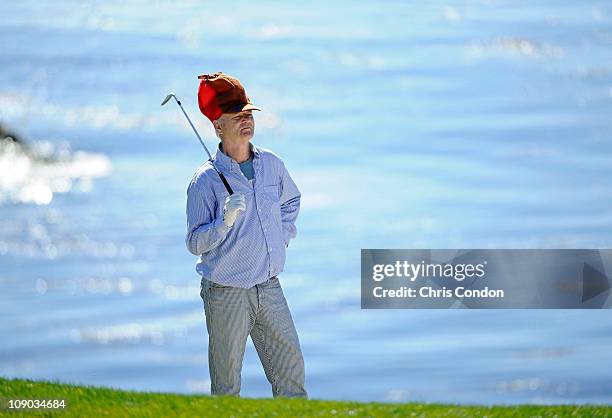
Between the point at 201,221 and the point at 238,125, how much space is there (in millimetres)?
596

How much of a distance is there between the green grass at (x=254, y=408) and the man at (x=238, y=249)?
411 millimetres

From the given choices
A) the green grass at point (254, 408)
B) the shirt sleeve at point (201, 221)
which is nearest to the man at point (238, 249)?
the shirt sleeve at point (201, 221)

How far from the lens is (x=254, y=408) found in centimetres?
945

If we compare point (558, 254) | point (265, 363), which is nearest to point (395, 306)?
point (558, 254)

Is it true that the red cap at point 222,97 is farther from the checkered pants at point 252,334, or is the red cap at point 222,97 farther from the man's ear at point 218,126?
the checkered pants at point 252,334

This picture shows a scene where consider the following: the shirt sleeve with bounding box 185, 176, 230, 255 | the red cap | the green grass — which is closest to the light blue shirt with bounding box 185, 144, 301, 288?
the shirt sleeve with bounding box 185, 176, 230, 255

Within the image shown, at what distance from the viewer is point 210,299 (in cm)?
995

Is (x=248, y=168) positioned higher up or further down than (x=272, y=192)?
Answer: higher up

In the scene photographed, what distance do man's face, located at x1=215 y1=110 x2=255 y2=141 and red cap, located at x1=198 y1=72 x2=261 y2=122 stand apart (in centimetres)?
3

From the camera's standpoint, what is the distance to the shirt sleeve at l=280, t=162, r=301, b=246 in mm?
10180

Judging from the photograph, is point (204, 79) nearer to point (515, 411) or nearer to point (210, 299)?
point (210, 299)

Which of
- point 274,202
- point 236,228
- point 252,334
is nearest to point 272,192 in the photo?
point 274,202

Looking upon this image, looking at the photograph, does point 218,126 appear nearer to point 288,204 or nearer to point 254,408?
point 288,204

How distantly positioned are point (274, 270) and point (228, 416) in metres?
1.01
